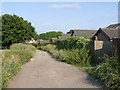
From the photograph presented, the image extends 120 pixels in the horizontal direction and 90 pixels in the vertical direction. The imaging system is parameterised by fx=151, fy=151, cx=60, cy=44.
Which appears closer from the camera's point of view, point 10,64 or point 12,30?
point 10,64

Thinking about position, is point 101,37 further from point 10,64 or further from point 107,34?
point 10,64

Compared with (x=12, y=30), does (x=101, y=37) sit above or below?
below

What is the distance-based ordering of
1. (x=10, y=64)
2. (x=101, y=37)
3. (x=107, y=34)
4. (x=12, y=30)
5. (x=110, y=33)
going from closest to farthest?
(x=10, y=64) → (x=107, y=34) → (x=110, y=33) → (x=101, y=37) → (x=12, y=30)

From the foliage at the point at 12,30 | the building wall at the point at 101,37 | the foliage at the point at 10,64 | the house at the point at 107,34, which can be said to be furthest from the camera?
the foliage at the point at 12,30

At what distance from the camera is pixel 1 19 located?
129 ft

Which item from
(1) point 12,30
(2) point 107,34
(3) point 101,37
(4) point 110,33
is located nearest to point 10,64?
(2) point 107,34

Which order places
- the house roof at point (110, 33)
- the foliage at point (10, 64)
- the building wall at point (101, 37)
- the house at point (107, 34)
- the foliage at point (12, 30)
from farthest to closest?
the foliage at point (12, 30) < the building wall at point (101, 37) < the house at point (107, 34) < the house roof at point (110, 33) < the foliage at point (10, 64)

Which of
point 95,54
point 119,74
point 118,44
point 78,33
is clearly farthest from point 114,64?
point 78,33

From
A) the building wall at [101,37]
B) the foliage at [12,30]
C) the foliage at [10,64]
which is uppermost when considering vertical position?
the foliage at [12,30]

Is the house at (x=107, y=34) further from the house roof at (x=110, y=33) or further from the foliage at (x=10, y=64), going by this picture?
the foliage at (x=10, y=64)

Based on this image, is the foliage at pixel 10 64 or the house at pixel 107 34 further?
the house at pixel 107 34

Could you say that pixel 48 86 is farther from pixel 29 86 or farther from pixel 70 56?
pixel 70 56

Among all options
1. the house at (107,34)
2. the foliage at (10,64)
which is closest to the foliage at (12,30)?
the house at (107,34)

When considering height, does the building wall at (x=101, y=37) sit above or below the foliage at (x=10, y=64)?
above
